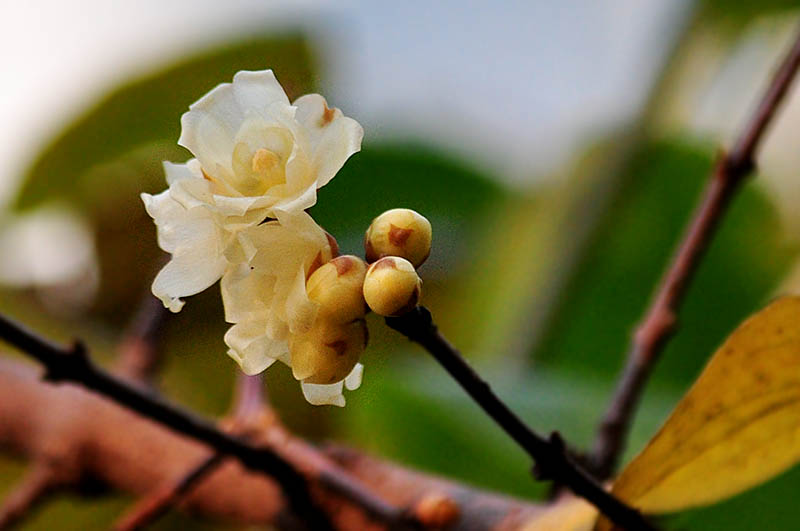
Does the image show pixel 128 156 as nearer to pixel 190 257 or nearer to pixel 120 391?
pixel 120 391

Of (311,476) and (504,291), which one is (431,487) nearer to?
(311,476)

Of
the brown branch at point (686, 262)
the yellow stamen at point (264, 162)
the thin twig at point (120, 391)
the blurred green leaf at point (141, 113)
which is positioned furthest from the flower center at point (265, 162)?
the blurred green leaf at point (141, 113)

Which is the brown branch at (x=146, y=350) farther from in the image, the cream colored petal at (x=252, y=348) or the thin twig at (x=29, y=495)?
the cream colored petal at (x=252, y=348)

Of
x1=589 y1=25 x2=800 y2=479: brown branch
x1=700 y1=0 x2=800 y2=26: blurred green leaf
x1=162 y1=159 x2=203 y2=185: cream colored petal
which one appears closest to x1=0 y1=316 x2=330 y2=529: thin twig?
x1=162 y1=159 x2=203 y2=185: cream colored petal

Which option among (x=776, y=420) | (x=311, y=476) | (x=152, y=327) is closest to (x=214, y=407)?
(x=152, y=327)

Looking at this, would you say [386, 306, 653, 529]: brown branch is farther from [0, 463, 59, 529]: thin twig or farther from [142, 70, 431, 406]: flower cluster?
[0, 463, 59, 529]: thin twig

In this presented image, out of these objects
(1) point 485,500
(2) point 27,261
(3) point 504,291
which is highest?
(1) point 485,500
